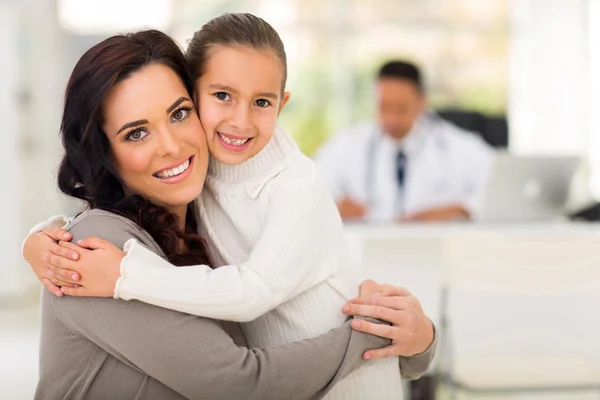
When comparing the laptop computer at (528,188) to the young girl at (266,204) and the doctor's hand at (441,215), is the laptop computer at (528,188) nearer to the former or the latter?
the doctor's hand at (441,215)

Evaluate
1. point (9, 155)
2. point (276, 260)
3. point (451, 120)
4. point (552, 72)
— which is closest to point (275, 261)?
point (276, 260)

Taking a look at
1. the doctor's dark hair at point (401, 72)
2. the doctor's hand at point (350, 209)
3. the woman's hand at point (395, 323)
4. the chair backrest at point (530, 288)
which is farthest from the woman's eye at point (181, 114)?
the doctor's dark hair at point (401, 72)

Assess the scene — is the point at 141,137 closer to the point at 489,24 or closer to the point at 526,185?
the point at 526,185

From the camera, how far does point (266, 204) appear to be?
155cm

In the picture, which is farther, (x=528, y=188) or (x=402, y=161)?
(x=402, y=161)

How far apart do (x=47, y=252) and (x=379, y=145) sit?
12.5 ft

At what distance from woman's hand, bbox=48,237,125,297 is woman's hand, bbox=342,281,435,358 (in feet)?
1.50

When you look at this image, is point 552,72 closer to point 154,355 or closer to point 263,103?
point 263,103

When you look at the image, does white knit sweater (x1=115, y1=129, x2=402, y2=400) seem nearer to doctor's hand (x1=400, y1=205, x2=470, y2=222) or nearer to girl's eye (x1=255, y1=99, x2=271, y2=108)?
girl's eye (x1=255, y1=99, x2=271, y2=108)

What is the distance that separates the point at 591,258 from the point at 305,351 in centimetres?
199

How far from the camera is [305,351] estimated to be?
1.40 m

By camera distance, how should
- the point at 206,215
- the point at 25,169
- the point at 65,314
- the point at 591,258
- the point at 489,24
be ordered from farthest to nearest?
the point at 489,24 → the point at 25,169 → the point at 591,258 → the point at 206,215 → the point at 65,314

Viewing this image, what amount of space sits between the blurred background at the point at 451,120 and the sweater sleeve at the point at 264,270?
159 cm

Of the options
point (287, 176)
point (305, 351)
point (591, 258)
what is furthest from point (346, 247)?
point (591, 258)
